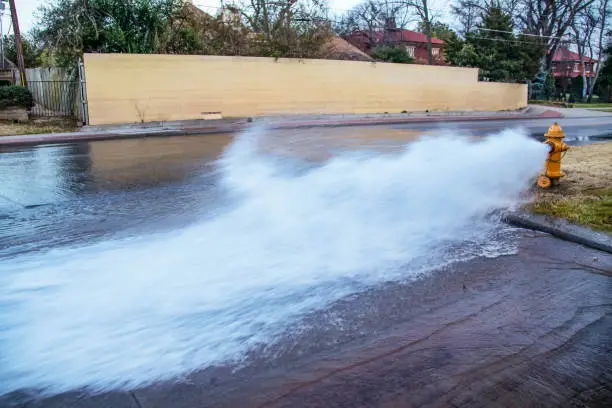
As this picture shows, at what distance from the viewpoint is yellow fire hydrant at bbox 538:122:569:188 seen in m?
6.52

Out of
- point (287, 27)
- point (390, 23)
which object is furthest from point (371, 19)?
point (287, 27)

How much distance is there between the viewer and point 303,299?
370cm

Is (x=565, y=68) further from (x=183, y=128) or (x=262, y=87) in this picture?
(x=183, y=128)

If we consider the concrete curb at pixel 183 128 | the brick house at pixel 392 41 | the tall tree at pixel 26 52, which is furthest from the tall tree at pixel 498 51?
the tall tree at pixel 26 52

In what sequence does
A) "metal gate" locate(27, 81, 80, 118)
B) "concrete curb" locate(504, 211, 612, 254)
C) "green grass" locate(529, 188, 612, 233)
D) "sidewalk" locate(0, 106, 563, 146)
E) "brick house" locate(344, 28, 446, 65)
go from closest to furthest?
"concrete curb" locate(504, 211, 612, 254)
"green grass" locate(529, 188, 612, 233)
"sidewalk" locate(0, 106, 563, 146)
"metal gate" locate(27, 81, 80, 118)
"brick house" locate(344, 28, 446, 65)

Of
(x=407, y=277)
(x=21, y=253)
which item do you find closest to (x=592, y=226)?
(x=407, y=277)

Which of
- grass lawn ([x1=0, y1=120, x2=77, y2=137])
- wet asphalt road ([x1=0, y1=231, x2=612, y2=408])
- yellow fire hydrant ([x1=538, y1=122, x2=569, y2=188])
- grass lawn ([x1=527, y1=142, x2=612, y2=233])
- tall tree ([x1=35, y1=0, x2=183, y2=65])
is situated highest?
tall tree ([x1=35, y1=0, x2=183, y2=65])

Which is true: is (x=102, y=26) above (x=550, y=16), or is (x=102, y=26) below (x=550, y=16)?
below

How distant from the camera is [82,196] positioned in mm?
7086

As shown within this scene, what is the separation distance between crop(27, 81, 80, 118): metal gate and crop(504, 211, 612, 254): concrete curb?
1807 cm

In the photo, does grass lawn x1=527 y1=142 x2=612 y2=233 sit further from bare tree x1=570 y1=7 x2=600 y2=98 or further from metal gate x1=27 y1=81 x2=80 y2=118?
bare tree x1=570 y1=7 x2=600 y2=98

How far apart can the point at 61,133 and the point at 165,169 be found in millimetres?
9355

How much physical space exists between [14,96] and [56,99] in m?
3.38

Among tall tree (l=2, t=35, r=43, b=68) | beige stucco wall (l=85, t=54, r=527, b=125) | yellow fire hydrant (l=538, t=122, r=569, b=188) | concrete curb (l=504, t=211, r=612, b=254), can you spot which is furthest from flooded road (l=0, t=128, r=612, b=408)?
tall tree (l=2, t=35, r=43, b=68)
